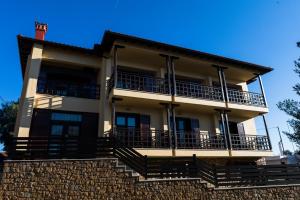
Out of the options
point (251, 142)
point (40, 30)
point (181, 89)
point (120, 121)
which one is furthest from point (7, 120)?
point (251, 142)

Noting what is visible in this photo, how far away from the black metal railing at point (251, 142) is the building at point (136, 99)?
6cm

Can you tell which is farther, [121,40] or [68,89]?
[68,89]

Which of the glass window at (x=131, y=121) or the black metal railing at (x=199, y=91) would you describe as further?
the black metal railing at (x=199, y=91)

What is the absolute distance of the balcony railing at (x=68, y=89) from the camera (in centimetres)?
1267

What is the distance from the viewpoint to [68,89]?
519 inches

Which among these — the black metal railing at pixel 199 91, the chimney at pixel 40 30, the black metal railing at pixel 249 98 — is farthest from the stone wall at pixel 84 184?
the chimney at pixel 40 30

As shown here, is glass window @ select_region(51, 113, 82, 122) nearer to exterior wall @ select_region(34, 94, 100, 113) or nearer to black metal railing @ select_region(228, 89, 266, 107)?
exterior wall @ select_region(34, 94, 100, 113)

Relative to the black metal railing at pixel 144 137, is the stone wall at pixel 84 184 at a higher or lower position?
lower

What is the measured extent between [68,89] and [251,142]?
1237cm

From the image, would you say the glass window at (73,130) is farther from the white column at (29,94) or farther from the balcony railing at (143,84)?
the balcony railing at (143,84)

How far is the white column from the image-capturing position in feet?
37.0

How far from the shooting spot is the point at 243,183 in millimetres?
10117

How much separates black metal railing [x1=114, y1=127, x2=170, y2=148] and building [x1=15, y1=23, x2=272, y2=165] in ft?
0.19

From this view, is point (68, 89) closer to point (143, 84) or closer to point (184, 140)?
point (143, 84)
